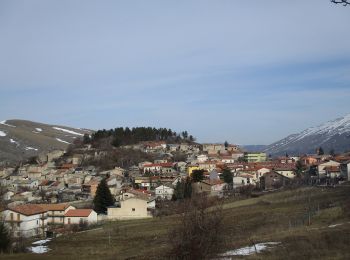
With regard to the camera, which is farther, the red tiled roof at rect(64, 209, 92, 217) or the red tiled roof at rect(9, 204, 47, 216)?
the red tiled roof at rect(64, 209, 92, 217)

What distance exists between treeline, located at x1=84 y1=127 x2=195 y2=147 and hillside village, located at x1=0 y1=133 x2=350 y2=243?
398cm

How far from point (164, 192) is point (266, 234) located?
169 feet

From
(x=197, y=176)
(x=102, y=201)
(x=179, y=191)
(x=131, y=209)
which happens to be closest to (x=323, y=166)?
(x=197, y=176)

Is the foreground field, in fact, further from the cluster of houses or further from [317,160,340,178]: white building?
[317,160,340,178]: white building

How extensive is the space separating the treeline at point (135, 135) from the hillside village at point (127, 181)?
398 centimetres

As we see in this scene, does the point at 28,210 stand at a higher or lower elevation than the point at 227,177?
lower

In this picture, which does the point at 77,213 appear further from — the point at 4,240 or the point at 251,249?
the point at 251,249

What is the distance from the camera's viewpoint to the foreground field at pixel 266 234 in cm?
2127

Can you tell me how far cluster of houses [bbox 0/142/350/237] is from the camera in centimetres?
6084

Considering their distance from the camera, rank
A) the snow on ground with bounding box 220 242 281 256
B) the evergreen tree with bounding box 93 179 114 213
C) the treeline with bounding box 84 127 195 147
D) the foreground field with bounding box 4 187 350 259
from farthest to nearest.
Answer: the treeline with bounding box 84 127 195 147
the evergreen tree with bounding box 93 179 114 213
the snow on ground with bounding box 220 242 281 256
the foreground field with bounding box 4 187 350 259

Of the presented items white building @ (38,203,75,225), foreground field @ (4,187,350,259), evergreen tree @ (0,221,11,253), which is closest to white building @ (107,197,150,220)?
foreground field @ (4,187,350,259)

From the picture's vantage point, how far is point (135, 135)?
14175cm

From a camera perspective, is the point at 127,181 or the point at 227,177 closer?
the point at 227,177

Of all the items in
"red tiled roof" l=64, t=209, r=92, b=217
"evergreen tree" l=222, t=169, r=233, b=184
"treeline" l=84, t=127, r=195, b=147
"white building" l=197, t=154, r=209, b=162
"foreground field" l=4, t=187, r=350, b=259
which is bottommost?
"foreground field" l=4, t=187, r=350, b=259
